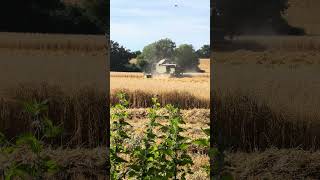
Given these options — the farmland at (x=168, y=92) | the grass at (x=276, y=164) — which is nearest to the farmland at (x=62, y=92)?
the grass at (x=276, y=164)

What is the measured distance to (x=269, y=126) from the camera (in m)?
3.45

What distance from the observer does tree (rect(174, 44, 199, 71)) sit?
684 centimetres

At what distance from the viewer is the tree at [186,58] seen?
6844 mm

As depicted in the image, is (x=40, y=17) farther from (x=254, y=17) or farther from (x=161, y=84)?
(x=161, y=84)

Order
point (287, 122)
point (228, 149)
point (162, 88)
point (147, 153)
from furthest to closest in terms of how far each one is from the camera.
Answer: point (162, 88) < point (287, 122) < point (228, 149) < point (147, 153)

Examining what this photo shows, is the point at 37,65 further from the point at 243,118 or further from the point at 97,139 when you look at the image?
the point at 243,118

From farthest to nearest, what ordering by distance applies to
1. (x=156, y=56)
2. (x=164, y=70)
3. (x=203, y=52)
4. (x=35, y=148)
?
(x=164, y=70) < (x=156, y=56) < (x=203, y=52) < (x=35, y=148)

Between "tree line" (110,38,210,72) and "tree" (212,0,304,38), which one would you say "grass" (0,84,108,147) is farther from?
"tree line" (110,38,210,72)

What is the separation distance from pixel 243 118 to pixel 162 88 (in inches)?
180

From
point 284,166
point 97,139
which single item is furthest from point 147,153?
point 284,166

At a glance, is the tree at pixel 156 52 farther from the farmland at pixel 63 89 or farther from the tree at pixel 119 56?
the farmland at pixel 63 89

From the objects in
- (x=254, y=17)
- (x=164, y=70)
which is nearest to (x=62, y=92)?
(x=254, y=17)

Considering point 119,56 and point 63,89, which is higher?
point 119,56

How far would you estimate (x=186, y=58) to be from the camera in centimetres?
717
